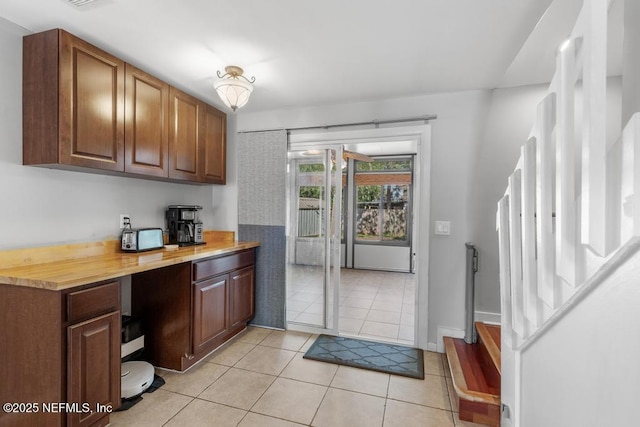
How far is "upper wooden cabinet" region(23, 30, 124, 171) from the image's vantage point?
5.99 feet

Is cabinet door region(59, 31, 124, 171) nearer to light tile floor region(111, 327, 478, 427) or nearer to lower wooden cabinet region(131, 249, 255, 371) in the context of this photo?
lower wooden cabinet region(131, 249, 255, 371)

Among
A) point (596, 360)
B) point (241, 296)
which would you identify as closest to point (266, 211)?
point (241, 296)

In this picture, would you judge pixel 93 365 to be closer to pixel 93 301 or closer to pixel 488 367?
pixel 93 301

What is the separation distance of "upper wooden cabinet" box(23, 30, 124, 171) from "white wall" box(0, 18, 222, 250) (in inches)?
2.4

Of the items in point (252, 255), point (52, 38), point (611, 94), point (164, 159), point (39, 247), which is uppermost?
point (52, 38)

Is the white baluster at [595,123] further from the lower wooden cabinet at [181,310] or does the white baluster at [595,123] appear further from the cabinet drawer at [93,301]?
the lower wooden cabinet at [181,310]

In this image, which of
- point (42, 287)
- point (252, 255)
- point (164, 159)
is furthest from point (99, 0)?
point (252, 255)

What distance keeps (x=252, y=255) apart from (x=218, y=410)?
1.58 metres

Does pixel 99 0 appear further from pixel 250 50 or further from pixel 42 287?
pixel 42 287

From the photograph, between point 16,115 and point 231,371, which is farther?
point 231,371

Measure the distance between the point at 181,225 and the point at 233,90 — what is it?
1489 millimetres

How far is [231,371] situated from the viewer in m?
2.45

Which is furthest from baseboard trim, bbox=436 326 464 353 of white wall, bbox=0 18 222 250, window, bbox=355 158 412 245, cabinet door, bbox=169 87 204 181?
window, bbox=355 158 412 245

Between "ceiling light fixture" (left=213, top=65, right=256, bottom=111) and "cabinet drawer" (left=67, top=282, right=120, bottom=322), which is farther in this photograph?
"ceiling light fixture" (left=213, top=65, right=256, bottom=111)
